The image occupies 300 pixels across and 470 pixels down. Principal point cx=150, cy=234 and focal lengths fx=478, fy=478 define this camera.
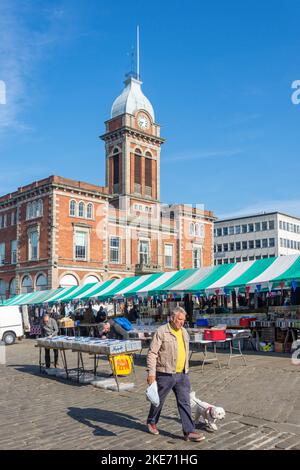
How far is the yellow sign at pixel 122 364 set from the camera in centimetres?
1051

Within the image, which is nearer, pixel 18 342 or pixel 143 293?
pixel 143 293

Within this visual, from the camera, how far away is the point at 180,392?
6.31 m

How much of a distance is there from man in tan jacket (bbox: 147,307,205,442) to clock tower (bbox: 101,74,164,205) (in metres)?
44.3

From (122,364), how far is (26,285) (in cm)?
3529

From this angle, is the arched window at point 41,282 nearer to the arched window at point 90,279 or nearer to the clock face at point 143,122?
the arched window at point 90,279

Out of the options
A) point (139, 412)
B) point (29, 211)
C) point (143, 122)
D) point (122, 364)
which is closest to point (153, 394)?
point (139, 412)

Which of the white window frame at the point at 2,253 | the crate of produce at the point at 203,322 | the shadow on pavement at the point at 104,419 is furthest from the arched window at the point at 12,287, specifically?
the shadow on pavement at the point at 104,419

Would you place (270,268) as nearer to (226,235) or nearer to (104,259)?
(104,259)

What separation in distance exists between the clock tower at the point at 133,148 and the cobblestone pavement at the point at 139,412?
40.1 m

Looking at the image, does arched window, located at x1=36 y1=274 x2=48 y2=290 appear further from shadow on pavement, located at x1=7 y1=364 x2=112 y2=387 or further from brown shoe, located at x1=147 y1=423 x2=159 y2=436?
brown shoe, located at x1=147 y1=423 x2=159 y2=436

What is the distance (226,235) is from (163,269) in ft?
121

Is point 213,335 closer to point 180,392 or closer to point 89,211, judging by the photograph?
point 180,392

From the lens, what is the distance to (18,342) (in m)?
26.8

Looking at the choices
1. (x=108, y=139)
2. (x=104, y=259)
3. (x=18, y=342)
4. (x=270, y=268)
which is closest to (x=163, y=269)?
(x=104, y=259)
